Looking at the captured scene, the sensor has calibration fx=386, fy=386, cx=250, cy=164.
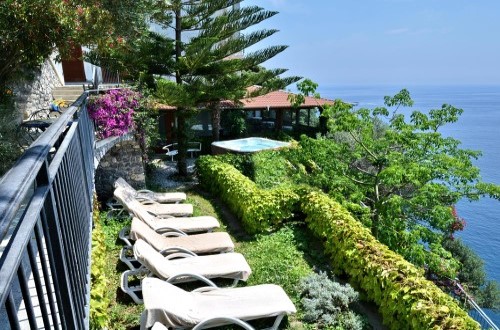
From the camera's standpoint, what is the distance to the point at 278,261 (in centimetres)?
868

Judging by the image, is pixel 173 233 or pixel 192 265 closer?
pixel 192 265

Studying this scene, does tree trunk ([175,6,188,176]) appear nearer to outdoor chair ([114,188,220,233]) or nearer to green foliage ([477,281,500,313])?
outdoor chair ([114,188,220,233])

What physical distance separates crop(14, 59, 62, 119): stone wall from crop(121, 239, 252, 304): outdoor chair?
5754mm

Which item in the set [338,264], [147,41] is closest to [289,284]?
[338,264]

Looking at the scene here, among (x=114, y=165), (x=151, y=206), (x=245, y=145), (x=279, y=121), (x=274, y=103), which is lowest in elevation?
(x=151, y=206)

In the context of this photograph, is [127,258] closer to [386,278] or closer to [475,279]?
[386,278]

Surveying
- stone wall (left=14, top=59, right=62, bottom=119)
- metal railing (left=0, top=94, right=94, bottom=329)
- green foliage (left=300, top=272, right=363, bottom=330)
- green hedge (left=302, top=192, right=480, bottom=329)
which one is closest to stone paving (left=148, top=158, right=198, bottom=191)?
stone wall (left=14, top=59, right=62, bottom=119)

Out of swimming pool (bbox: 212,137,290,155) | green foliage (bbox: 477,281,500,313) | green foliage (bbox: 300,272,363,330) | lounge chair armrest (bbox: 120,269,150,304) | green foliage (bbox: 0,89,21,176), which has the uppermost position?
green foliage (bbox: 0,89,21,176)

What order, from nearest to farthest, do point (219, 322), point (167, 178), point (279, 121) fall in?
point (219, 322) < point (167, 178) < point (279, 121)

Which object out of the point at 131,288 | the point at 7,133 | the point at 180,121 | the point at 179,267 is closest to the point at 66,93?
the point at 180,121

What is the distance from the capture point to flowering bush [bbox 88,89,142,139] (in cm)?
953

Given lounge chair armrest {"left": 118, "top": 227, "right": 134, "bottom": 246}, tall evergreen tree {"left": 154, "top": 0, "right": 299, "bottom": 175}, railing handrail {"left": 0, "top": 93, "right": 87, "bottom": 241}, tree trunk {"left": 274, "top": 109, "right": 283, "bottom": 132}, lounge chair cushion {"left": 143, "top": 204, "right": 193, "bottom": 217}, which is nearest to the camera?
railing handrail {"left": 0, "top": 93, "right": 87, "bottom": 241}

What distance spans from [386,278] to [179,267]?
3.76m

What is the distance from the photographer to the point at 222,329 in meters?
6.32
